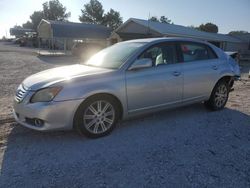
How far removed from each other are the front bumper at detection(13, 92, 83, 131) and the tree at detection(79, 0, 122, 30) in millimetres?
71112

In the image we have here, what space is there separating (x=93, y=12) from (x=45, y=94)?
241ft

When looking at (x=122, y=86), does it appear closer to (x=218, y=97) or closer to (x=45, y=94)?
(x=45, y=94)

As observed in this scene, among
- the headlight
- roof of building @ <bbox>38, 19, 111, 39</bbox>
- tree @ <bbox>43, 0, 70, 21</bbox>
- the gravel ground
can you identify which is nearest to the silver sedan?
the headlight

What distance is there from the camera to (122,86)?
13.8ft

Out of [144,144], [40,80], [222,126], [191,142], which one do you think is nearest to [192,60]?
[222,126]

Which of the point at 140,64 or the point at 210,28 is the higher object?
the point at 210,28

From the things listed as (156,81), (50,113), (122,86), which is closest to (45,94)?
(50,113)

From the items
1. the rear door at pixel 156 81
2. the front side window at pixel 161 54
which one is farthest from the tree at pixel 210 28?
the rear door at pixel 156 81

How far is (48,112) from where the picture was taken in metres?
3.72

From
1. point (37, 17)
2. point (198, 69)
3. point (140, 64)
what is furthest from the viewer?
point (37, 17)

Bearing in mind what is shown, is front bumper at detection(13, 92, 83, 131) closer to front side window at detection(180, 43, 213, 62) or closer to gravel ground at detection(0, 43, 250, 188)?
gravel ground at detection(0, 43, 250, 188)

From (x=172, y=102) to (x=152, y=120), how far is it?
560 millimetres

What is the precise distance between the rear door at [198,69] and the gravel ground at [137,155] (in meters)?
0.63

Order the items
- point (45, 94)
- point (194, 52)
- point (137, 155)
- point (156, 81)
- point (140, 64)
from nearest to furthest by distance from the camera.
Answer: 1. point (137, 155)
2. point (45, 94)
3. point (140, 64)
4. point (156, 81)
5. point (194, 52)
